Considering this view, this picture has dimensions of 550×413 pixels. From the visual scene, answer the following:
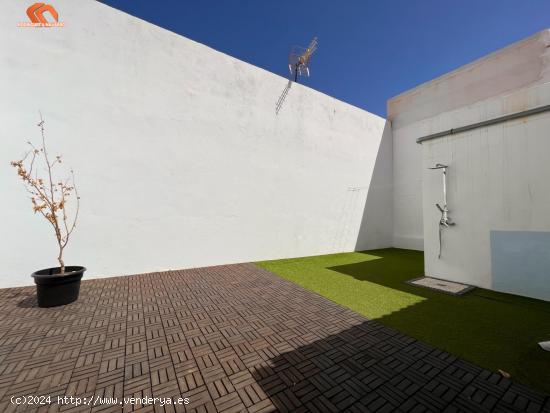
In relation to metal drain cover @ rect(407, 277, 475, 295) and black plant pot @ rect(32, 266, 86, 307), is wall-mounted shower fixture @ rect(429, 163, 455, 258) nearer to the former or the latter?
metal drain cover @ rect(407, 277, 475, 295)

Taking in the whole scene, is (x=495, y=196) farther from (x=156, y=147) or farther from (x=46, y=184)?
(x=46, y=184)

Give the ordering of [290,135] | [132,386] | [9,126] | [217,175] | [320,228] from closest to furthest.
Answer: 1. [132,386]
2. [9,126]
3. [217,175]
4. [290,135]
5. [320,228]

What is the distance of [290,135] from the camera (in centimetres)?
793

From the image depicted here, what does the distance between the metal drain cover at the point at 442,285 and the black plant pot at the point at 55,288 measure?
20.9 feet

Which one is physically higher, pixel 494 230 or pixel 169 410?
pixel 494 230

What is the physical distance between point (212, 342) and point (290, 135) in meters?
6.66

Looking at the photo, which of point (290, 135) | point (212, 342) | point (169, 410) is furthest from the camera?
point (290, 135)

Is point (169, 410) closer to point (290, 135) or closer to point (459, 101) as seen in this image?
point (290, 135)

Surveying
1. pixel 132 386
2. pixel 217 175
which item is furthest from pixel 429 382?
pixel 217 175

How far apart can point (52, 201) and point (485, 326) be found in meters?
7.40

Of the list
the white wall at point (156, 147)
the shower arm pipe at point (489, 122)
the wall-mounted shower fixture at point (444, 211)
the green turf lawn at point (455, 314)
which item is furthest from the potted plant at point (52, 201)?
the shower arm pipe at point (489, 122)

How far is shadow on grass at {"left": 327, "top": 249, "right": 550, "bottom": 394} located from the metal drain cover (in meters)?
0.13

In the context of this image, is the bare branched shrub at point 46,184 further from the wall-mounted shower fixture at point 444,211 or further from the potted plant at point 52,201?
the wall-mounted shower fixture at point 444,211

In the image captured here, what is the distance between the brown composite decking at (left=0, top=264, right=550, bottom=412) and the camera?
6.26 ft
